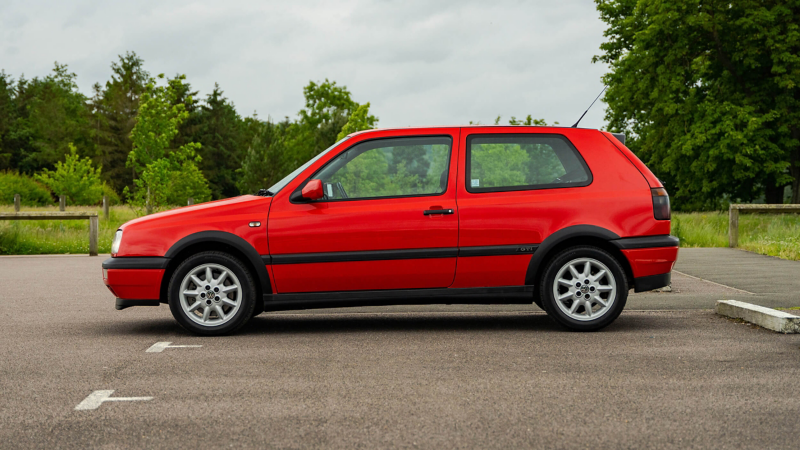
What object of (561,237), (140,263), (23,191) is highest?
(23,191)

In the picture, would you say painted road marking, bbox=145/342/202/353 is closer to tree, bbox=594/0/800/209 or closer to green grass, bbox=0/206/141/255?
green grass, bbox=0/206/141/255

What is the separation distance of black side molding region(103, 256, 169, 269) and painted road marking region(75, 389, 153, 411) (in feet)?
6.91

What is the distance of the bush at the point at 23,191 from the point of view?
4788 cm

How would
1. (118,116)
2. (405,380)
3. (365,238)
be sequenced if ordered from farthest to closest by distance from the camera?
(118,116) → (365,238) → (405,380)

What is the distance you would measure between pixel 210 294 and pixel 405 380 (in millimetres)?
2418

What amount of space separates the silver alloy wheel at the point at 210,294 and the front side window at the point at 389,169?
3.64 ft

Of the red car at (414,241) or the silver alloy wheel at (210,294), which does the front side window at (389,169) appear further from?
the silver alloy wheel at (210,294)

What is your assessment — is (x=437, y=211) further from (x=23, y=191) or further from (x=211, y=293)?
(x=23, y=191)

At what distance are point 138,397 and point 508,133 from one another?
391cm

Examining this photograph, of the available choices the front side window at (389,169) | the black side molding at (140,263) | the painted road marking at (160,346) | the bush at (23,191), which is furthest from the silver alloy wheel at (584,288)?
the bush at (23,191)

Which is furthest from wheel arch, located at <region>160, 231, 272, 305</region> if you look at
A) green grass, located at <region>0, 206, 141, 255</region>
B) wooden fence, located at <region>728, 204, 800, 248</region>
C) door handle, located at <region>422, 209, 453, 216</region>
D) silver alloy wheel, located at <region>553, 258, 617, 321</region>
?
wooden fence, located at <region>728, 204, 800, 248</region>

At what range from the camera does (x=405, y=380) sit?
5039 mm

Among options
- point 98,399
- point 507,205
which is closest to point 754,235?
point 507,205

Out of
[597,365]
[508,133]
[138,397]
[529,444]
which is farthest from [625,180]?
[138,397]
